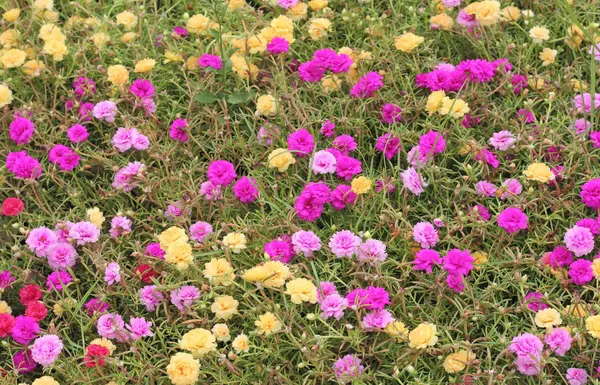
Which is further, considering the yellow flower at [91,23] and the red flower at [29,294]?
the yellow flower at [91,23]

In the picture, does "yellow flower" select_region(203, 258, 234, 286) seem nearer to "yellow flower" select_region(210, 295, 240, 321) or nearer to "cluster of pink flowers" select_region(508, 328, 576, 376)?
"yellow flower" select_region(210, 295, 240, 321)

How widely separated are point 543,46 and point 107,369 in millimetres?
1861

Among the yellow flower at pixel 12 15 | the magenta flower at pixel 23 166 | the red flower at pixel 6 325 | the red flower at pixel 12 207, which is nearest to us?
the red flower at pixel 6 325

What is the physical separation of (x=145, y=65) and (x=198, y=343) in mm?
1158

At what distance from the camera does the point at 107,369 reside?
2.37m

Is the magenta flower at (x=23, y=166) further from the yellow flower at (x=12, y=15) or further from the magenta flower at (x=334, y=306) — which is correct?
the magenta flower at (x=334, y=306)

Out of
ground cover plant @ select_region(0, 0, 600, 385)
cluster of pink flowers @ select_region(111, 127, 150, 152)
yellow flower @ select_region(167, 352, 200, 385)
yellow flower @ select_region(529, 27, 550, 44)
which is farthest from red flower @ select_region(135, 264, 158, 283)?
yellow flower @ select_region(529, 27, 550, 44)

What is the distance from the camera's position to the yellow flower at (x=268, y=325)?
2291 mm

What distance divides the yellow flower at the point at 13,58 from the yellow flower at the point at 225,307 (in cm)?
128

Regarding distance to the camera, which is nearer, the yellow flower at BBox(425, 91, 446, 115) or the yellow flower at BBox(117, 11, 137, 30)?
the yellow flower at BBox(425, 91, 446, 115)

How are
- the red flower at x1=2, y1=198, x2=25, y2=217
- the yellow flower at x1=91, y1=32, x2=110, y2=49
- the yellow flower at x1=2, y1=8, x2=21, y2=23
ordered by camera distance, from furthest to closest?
the yellow flower at x1=2, y1=8, x2=21, y2=23 → the yellow flower at x1=91, y1=32, x2=110, y2=49 → the red flower at x1=2, y1=198, x2=25, y2=217

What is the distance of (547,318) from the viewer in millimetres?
2287

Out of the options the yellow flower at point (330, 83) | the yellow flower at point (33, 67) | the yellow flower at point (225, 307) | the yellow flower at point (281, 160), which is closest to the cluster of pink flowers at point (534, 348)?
the yellow flower at point (225, 307)

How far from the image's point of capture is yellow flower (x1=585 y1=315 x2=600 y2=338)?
2207mm
